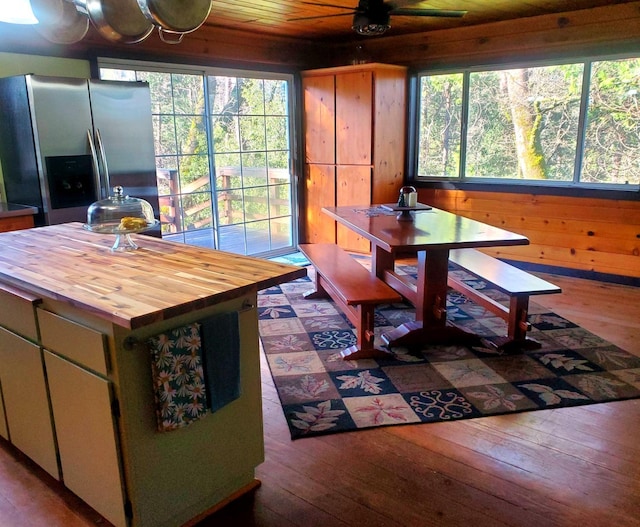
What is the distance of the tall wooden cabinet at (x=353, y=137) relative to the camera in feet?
17.0

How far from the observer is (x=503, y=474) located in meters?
2.06

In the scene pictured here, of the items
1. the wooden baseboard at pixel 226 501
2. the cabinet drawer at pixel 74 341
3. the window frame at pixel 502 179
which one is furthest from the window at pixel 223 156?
the wooden baseboard at pixel 226 501

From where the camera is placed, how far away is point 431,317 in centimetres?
334

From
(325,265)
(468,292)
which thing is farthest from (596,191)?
(325,265)

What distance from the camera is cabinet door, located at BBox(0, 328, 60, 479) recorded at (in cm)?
189

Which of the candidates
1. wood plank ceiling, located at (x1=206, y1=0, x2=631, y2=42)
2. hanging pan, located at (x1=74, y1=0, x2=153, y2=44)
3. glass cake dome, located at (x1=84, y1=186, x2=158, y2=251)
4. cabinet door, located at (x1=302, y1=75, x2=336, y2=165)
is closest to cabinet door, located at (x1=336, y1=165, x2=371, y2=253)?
cabinet door, located at (x1=302, y1=75, x2=336, y2=165)

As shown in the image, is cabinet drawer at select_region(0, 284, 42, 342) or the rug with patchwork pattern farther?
the rug with patchwork pattern

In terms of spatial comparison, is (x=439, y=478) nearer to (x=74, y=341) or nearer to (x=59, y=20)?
(x=74, y=341)

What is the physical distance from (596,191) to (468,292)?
1.82 meters

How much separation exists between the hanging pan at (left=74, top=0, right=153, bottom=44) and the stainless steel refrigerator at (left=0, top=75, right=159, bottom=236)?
4.88 feet

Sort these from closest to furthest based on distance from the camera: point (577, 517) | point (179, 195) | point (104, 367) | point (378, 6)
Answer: point (104, 367), point (577, 517), point (378, 6), point (179, 195)

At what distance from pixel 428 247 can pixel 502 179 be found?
2.60m

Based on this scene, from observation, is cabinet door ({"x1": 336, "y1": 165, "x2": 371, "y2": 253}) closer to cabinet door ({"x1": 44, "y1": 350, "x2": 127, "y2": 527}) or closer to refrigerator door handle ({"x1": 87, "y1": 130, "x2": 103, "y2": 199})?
refrigerator door handle ({"x1": 87, "y1": 130, "x2": 103, "y2": 199})

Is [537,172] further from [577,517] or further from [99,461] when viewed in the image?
[99,461]
